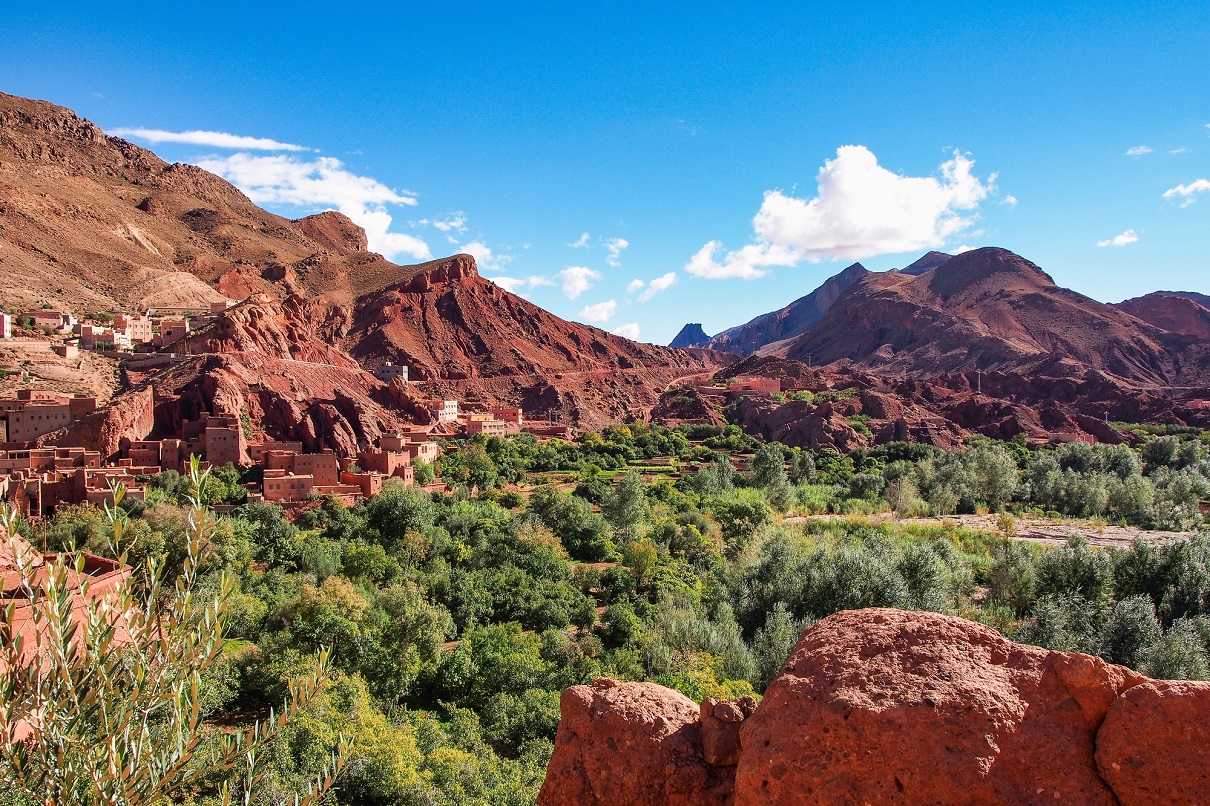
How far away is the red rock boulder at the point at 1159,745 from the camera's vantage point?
130 inches

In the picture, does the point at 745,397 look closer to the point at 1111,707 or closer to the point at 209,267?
the point at 209,267

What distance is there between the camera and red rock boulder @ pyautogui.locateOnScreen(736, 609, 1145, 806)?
11.6 feet

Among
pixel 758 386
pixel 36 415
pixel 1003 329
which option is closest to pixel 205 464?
pixel 36 415

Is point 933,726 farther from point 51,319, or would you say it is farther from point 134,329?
point 51,319

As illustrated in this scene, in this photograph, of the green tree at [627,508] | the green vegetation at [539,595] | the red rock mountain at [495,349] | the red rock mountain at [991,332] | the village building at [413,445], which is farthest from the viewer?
the red rock mountain at [991,332]

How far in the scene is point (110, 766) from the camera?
134 inches

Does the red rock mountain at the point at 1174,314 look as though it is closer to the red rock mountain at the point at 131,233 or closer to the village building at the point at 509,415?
the village building at the point at 509,415

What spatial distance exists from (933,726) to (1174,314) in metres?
146

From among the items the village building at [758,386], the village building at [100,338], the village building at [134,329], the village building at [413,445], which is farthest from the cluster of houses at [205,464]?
the village building at [758,386]

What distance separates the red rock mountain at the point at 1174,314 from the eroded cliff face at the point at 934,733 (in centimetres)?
13917

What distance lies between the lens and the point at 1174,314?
114 m

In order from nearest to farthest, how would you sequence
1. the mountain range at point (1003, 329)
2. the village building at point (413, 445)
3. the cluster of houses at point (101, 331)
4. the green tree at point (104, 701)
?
the green tree at point (104, 701), the village building at point (413, 445), the cluster of houses at point (101, 331), the mountain range at point (1003, 329)

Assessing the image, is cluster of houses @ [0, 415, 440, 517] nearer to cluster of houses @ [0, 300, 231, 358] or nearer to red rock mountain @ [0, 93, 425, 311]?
cluster of houses @ [0, 300, 231, 358]

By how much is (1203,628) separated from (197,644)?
20.5 m
